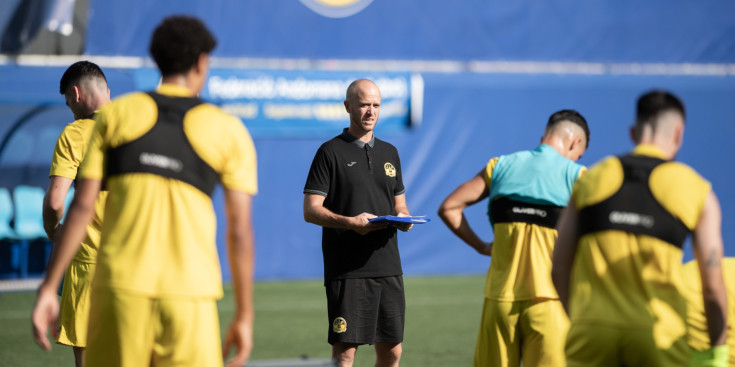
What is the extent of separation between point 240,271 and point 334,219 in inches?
88.3

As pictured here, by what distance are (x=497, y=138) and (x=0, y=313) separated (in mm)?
9161

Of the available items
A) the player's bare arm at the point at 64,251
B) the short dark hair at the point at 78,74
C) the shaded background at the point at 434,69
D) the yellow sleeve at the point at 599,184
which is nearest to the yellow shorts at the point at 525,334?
the yellow sleeve at the point at 599,184

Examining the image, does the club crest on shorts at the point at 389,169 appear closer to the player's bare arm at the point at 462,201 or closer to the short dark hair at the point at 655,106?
the player's bare arm at the point at 462,201

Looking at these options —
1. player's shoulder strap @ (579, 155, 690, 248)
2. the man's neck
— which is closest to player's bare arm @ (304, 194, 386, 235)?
the man's neck

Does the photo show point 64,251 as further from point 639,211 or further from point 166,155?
point 639,211

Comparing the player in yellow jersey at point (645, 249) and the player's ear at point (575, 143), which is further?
the player's ear at point (575, 143)

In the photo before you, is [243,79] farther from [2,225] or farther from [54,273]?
[54,273]

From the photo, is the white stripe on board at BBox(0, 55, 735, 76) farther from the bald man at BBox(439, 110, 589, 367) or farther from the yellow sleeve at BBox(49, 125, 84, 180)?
the bald man at BBox(439, 110, 589, 367)

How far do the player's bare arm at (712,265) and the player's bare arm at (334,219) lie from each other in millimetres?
2316

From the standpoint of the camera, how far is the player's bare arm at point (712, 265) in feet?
11.0

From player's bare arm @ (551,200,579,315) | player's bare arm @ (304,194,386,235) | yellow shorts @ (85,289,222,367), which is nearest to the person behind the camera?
yellow shorts @ (85,289,222,367)

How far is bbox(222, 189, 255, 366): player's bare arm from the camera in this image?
3162 millimetres

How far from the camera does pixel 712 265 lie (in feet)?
11.1

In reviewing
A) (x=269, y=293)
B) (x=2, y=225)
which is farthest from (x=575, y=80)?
(x=2, y=225)
